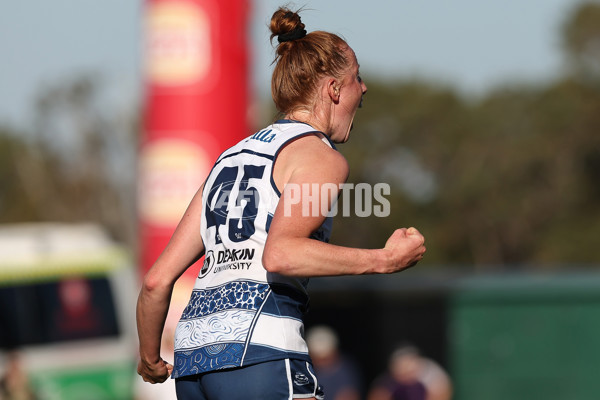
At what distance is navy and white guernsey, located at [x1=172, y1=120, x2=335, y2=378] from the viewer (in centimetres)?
295

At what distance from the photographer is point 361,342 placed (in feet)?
50.9

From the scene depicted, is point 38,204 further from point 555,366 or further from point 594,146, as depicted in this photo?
point 555,366

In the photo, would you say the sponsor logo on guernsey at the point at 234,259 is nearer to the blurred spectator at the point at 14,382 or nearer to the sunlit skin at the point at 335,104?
the sunlit skin at the point at 335,104

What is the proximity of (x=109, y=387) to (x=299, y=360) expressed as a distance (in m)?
10.6

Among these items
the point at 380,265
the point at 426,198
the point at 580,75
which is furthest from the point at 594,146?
the point at 380,265

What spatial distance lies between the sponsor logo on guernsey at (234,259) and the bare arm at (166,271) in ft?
0.75

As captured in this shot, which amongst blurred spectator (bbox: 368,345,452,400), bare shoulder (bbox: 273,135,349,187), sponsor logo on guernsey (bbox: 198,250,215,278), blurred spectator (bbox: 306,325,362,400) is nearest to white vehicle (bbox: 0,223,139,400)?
blurred spectator (bbox: 306,325,362,400)

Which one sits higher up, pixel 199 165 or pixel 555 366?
pixel 199 165

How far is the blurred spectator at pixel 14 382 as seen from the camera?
11336 mm

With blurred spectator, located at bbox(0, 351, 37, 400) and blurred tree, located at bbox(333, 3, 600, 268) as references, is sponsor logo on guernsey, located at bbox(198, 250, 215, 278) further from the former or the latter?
blurred tree, located at bbox(333, 3, 600, 268)

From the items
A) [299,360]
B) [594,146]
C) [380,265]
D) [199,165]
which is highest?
[380,265]

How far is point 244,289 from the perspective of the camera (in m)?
2.99

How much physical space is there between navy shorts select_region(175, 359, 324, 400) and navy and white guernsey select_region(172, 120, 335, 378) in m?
0.02

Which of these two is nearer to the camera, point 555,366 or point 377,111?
point 555,366
